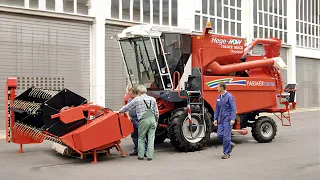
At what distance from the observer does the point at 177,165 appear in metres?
8.18

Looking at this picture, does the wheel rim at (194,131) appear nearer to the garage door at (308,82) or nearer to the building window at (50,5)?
the building window at (50,5)

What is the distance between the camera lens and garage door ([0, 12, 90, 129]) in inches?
609

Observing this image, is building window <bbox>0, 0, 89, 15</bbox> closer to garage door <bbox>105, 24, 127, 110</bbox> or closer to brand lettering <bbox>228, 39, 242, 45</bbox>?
garage door <bbox>105, 24, 127, 110</bbox>

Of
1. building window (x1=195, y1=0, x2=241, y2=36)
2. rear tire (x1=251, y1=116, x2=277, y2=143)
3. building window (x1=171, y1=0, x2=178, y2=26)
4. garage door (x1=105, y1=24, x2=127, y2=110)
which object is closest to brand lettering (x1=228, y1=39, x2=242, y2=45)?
rear tire (x1=251, y1=116, x2=277, y2=143)

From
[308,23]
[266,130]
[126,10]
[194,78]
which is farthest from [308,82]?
[194,78]

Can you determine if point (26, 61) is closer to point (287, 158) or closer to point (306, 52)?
point (287, 158)

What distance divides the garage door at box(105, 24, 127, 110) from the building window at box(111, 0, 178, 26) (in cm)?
72

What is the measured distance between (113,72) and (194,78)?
8638 millimetres

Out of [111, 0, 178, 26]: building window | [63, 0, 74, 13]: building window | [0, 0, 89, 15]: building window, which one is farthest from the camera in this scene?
[111, 0, 178, 26]: building window

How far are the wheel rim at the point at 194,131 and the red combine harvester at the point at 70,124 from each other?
1543 mm

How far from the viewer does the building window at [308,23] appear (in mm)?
29614

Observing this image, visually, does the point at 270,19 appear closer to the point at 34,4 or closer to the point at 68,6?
the point at 68,6

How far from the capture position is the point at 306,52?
2997cm

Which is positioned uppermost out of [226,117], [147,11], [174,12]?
[174,12]
